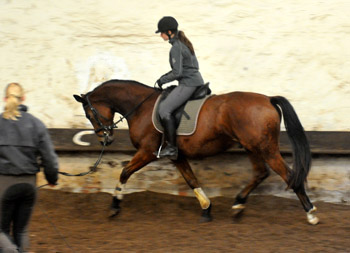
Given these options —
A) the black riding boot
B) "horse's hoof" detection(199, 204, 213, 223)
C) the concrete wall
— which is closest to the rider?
the black riding boot

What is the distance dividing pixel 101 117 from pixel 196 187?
1.65 meters

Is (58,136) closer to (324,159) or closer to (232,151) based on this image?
(232,151)

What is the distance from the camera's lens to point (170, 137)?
7395 millimetres

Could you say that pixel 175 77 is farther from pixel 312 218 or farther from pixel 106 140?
pixel 312 218

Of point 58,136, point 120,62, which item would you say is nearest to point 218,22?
point 120,62

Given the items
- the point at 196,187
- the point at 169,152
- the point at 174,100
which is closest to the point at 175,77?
the point at 174,100

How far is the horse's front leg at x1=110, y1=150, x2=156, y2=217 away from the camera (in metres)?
7.65

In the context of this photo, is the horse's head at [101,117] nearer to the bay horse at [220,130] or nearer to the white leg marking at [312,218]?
the bay horse at [220,130]

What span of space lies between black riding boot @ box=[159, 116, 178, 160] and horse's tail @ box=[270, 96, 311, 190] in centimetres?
132

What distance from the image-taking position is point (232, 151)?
8.57 metres

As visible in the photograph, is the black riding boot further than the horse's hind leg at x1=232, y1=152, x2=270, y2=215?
No

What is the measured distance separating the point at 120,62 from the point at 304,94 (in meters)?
2.99

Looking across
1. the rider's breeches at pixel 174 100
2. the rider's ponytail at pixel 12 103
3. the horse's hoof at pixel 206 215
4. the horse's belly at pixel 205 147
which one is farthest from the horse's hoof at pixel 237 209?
the rider's ponytail at pixel 12 103

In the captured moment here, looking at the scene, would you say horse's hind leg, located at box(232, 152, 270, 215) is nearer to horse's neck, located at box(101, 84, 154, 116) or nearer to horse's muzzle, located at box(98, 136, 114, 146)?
horse's neck, located at box(101, 84, 154, 116)
